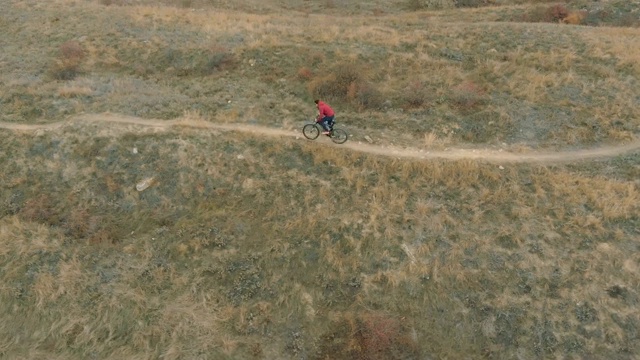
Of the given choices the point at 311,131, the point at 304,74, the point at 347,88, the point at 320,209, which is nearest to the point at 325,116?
the point at 311,131

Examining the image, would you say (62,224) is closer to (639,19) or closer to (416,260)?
(416,260)

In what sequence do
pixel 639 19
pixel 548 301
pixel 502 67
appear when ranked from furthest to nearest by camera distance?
1. pixel 639 19
2. pixel 502 67
3. pixel 548 301

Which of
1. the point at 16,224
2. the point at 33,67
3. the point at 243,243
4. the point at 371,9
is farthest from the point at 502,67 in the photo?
the point at 33,67

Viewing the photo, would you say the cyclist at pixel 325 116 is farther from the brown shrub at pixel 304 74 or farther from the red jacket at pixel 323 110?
the brown shrub at pixel 304 74

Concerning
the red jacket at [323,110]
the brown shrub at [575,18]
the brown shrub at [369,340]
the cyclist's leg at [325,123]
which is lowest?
the brown shrub at [369,340]

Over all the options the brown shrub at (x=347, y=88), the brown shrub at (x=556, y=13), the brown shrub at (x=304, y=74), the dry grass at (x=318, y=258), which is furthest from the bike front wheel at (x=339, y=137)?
the brown shrub at (x=556, y=13)

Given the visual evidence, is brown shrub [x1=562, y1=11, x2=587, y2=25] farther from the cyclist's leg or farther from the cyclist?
the cyclist's leg

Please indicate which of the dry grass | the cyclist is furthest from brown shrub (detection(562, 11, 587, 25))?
the cyclist
